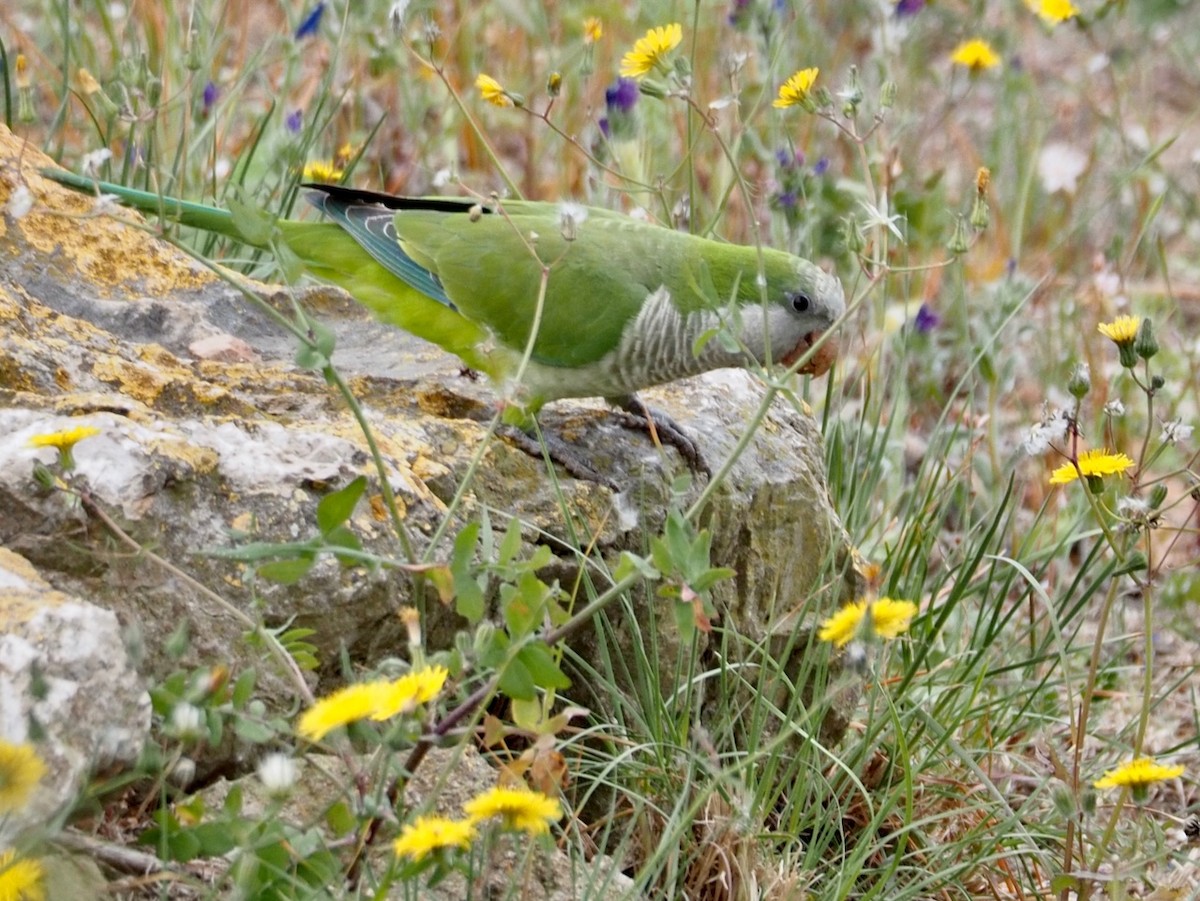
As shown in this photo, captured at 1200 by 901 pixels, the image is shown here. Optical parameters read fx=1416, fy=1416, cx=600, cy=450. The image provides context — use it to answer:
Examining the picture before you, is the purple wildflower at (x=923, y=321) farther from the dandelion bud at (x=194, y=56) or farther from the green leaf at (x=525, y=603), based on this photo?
the green leaf at (x=525, y=603)

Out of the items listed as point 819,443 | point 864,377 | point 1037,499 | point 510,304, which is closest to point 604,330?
point 510,304

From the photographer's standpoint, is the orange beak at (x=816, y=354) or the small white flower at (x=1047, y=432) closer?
the small white flower at (x=1047, y=432)

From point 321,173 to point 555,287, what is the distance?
3.56 ft

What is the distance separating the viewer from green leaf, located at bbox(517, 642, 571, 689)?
1.60 meters

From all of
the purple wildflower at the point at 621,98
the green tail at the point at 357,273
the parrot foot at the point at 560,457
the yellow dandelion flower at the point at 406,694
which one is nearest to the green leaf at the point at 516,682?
the yellow dandelion flower at the point at 406,694

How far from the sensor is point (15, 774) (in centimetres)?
124

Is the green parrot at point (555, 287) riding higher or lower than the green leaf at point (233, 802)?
higher

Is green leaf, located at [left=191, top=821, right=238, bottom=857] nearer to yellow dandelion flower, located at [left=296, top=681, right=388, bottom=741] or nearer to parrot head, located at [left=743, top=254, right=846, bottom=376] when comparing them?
yellow dandelion flower, located at [left=296, top=681, right=388, bottom=741]

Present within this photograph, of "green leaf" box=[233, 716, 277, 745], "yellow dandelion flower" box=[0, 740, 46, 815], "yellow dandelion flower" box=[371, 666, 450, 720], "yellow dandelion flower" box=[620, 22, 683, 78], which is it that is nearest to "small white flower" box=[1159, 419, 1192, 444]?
"yellow dandelion flower" box=[620, 22, 683, 78]

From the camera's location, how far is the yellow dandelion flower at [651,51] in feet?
7.36

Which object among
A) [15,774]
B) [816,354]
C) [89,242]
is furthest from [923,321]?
[15,774]

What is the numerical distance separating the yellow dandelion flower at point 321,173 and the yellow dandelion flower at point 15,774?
2446 millimetres

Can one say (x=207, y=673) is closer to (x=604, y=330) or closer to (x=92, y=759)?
(x=92, y=759)

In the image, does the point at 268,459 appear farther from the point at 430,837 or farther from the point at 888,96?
the point at 888,96
